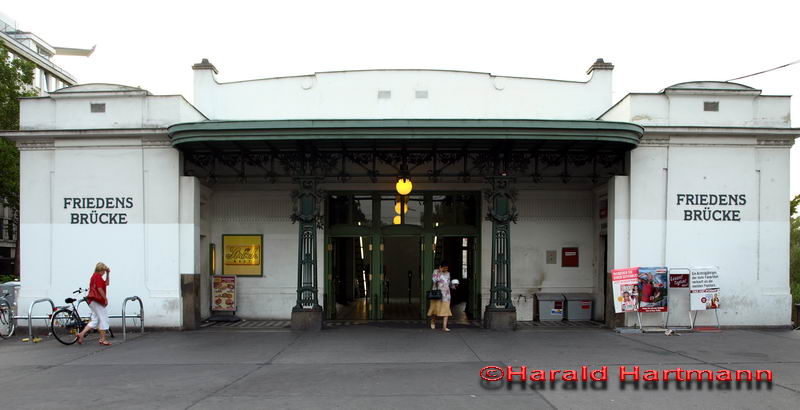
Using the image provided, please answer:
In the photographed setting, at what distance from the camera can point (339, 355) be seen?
10.4 m

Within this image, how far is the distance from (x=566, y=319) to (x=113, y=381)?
36.0 ft

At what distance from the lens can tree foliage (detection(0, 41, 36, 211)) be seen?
23.4 metres

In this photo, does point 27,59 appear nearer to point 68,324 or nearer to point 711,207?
point 68,324

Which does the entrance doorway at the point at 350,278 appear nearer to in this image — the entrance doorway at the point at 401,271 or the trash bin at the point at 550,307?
the entrance doorway at the point at 401,271

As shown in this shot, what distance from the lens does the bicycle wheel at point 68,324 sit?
11875mm

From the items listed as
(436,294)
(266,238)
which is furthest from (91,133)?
(436,294)

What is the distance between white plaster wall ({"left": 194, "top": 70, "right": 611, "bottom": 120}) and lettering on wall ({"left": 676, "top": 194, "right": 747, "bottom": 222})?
3341mm


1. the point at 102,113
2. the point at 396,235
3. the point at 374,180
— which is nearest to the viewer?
the point at 102,113

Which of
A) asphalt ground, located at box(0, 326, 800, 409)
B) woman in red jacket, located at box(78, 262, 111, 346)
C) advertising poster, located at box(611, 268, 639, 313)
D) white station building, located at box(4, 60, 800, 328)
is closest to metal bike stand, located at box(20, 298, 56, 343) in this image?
asphalt ground, located at box(0, 326, 800, 409)

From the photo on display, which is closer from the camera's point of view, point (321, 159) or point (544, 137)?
point (544, 137)

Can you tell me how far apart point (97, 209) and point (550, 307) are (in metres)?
11.5

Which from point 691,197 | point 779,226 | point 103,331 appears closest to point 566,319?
point 691,197

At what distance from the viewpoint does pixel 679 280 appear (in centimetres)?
1322

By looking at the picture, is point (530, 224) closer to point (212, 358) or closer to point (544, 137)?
point (544, 137)
